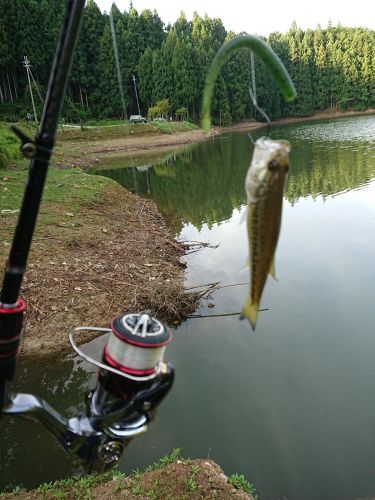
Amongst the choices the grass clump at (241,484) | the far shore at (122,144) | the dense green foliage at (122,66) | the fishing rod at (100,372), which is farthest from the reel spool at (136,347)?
the dense green foliage at (122,66)

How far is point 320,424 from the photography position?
16.8 ft

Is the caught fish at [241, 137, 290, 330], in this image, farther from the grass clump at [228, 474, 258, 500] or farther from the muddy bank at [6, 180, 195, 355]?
the muddy bank at [6, 180, 195, 355]

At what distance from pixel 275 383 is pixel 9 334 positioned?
4856mm

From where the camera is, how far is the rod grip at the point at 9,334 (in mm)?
1683

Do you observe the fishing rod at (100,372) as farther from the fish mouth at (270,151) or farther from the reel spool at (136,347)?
the fish mouth at (270,151)

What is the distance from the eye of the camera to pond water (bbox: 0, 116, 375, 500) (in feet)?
15.0

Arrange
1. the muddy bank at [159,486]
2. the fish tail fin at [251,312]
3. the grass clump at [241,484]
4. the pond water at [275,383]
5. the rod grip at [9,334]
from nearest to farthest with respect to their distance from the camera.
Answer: the fish tail fin at [251,312] → the rod grip at [9,334] → the muddy bank at [159,486] → the grass clump at [241,484] → the pond water at [275,383]

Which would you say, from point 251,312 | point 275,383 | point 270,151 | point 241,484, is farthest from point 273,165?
point 275,383

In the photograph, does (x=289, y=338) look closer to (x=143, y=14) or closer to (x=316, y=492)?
(x=316, y=492)

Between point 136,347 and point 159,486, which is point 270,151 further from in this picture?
point 159,486

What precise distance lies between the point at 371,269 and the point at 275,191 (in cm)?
882

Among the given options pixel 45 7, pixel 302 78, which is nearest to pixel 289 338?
pixel 45 7

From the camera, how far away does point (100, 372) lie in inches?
80.9

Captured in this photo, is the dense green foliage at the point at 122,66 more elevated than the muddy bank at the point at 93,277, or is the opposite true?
the dense green foliage at the point at 122,66
